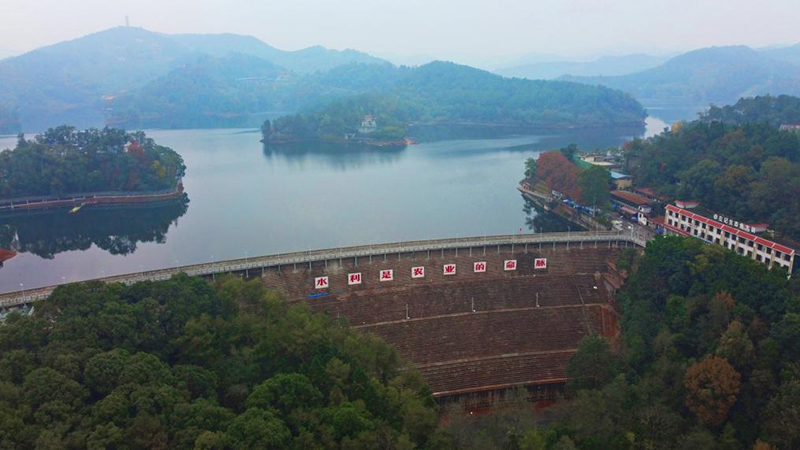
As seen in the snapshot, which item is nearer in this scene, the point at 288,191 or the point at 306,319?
the point at 306,319

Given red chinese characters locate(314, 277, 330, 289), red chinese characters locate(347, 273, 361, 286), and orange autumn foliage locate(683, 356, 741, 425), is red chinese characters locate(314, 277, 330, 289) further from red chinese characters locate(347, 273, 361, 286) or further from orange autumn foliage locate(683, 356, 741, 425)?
orange autumn foliage locate(683, 356, 741, 425)

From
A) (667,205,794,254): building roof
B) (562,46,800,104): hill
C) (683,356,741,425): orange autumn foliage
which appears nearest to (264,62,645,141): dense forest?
(562,46,800,104): hill

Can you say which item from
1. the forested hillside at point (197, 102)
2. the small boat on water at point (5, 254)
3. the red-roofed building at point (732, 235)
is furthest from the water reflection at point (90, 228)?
the forested hillside at point (197, 102)

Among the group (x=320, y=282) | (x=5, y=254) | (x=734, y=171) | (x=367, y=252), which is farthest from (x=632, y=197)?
(x=5, y=254)

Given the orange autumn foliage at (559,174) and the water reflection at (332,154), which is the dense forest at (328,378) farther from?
the water reflection at (332,154)

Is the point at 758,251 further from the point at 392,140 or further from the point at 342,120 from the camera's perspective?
the point at 342,120

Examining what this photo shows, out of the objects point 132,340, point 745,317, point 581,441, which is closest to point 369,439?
point 581,441
